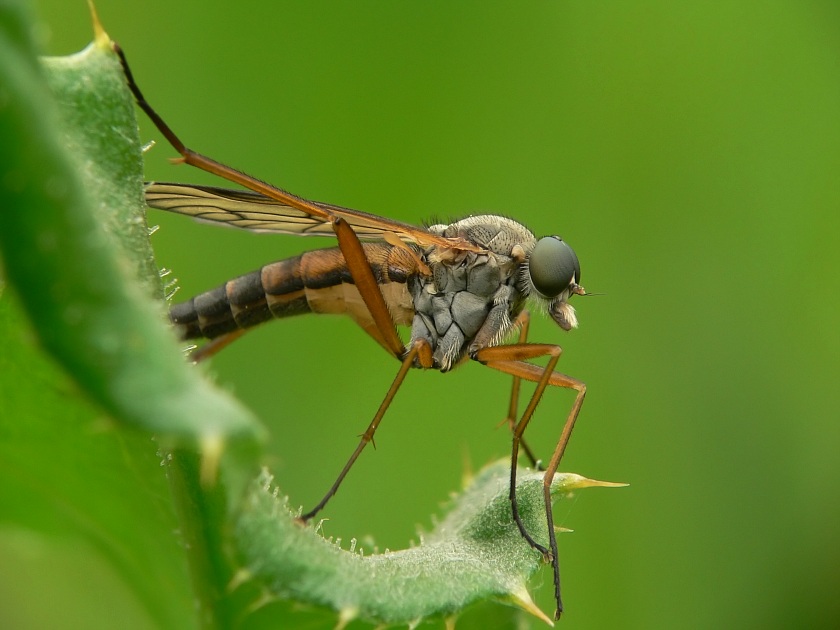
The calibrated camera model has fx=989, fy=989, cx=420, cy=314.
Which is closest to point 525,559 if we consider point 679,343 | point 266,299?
point 266,299

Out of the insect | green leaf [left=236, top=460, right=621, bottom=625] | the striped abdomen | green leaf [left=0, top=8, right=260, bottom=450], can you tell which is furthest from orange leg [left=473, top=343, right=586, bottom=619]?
green leaf [left=0, top=8, right=260, bottom=450]

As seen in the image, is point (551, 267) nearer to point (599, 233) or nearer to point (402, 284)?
point (402, 284)

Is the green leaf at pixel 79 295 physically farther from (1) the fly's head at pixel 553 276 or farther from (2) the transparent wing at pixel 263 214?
(1) the fly's head at pixel 553 276

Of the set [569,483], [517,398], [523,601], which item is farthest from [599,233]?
[523,601]

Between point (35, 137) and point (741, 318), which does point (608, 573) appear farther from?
point (35, 137)

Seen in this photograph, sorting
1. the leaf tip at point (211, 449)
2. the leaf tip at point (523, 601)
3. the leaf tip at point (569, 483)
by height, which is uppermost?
the leaf tip at point (211, 449)

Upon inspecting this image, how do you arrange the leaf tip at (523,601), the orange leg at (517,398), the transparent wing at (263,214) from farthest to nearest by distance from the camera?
the orange leg at (517,398), the transparent wing at (263,214), the leaf tip at (523,601)

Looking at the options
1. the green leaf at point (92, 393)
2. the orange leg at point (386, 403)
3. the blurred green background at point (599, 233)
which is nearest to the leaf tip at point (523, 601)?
the green leaf at point (92, 393)
